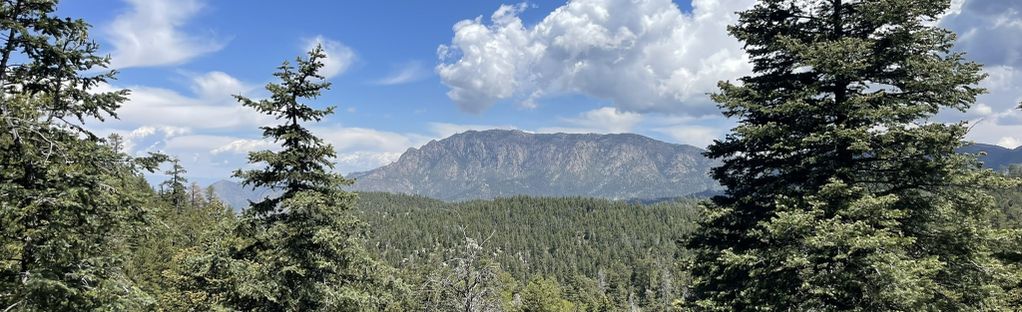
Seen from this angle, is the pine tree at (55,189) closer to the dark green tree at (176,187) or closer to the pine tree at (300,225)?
the pine tree at (300,225)

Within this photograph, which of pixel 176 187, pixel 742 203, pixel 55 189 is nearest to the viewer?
pixel 55 189

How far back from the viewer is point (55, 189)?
8.56m

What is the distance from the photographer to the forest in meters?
8.61

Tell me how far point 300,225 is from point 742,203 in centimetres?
1091

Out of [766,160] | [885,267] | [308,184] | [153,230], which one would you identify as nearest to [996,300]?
[885,267]

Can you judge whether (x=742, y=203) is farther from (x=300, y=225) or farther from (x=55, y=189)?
(x=55, y=189)

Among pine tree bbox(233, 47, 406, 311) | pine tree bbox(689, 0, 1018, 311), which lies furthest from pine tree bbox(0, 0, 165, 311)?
pine tree bbox(689, 0, 1018, 311)

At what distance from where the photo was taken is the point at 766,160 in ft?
39.9

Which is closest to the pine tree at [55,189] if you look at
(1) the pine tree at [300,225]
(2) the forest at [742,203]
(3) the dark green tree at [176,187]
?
(2) the forest at [742,203]

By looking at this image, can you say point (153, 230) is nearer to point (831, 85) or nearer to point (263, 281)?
point (263, 281)

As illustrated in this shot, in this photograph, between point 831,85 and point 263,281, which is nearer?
point 831,85

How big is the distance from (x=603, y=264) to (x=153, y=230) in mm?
169314

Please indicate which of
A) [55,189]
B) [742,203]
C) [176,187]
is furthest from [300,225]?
[176,187]

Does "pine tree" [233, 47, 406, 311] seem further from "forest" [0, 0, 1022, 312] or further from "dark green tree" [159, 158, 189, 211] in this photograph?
"dark green tree" [159, 158, 189, 211]
